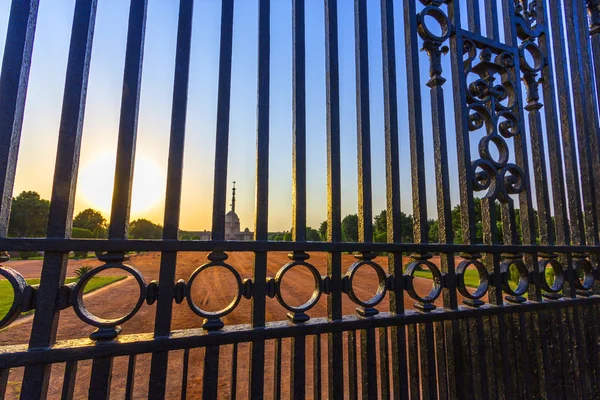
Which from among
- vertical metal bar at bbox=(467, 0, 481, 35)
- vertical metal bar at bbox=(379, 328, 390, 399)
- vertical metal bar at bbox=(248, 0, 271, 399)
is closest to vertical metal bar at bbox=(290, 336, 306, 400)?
vertical metal bar at bbox=(248, 0, 271, 399)

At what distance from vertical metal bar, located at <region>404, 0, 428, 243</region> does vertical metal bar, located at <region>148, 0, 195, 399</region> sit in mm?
1033

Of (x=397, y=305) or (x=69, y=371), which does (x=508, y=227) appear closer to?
(x=397, y=305)

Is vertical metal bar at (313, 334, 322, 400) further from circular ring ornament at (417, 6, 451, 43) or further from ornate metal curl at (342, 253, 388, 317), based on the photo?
circular ring ornament at (417, 6, 451, 43)

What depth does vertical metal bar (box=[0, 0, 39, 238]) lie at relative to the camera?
0.97 metres

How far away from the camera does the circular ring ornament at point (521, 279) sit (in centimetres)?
161

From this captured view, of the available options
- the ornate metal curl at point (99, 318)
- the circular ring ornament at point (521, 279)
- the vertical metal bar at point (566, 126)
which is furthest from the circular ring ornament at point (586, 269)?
the ornate metal curl at point (99, 318)

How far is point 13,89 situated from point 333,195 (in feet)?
4.11

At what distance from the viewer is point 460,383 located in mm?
1488

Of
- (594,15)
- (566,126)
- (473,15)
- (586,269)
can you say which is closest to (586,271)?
(586,269)

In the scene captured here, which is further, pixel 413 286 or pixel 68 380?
pixel 413 286

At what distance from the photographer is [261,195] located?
1.25 m

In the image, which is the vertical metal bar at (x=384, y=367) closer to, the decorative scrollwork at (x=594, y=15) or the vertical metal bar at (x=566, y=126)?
the vertical metal bar at (x=566, y=126)

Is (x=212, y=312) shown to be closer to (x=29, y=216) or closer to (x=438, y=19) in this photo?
(x=438, y=19)

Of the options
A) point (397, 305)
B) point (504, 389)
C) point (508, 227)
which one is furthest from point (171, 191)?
point (504, 389)
